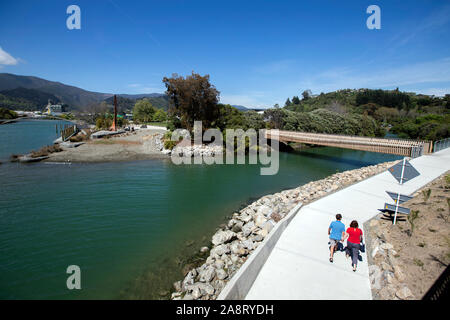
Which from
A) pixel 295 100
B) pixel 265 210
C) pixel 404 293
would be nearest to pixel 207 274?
pixel 265 210

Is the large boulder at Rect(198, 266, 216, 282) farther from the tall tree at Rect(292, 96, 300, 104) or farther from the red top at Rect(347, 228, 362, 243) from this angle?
the tall tree at Rect(292, 96, 300, 104)

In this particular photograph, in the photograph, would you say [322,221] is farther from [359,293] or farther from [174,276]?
[174,276]

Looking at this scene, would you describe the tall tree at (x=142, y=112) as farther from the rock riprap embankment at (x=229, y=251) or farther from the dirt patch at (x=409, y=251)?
the dirt patch at (x=409, y=251)

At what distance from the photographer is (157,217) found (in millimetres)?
11273

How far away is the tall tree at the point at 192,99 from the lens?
1160 inches

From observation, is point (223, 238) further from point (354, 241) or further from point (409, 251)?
point (409, 251)

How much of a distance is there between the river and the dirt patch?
6.12 metres

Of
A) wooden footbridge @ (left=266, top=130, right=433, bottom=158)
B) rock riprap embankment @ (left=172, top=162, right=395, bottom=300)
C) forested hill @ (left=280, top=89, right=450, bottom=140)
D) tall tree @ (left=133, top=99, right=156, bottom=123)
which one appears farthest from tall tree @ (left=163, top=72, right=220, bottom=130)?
tall tree @ (left=133, top=99, right=156, bottom=123)

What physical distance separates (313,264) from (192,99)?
27.9m

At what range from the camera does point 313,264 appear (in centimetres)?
571

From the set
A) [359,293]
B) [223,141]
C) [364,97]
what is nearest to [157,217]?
[359,293]

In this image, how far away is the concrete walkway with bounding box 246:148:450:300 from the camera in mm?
4770
